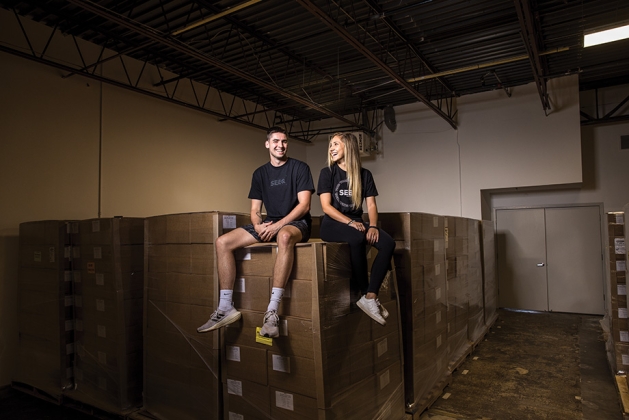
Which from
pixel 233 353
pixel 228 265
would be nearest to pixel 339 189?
pixel 228 265

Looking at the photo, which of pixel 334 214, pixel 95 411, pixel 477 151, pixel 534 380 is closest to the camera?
pixel 334 214

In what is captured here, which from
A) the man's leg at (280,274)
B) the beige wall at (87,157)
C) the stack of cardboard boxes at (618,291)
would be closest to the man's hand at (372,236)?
the man's leg at (280,274)

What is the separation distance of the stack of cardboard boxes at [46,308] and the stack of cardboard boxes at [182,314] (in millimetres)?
1115

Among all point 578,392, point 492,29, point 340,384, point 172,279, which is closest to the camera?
point 340,384

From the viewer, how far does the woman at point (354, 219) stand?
2809 millimetres

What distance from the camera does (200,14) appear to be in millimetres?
4812

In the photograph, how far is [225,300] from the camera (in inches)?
110

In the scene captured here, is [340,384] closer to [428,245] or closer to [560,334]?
[428,245]

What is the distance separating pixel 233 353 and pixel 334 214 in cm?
125

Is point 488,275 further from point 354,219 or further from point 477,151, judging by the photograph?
point 354,219

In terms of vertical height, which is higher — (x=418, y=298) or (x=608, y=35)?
(x=608, y=35)

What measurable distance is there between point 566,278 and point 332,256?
23.0ft

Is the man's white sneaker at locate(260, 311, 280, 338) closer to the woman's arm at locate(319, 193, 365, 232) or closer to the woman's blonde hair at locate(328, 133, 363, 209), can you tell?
the woman's arm at locate(319, 193, 365, 232)

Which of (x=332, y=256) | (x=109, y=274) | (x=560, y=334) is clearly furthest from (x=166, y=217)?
(x=560, y=334)
